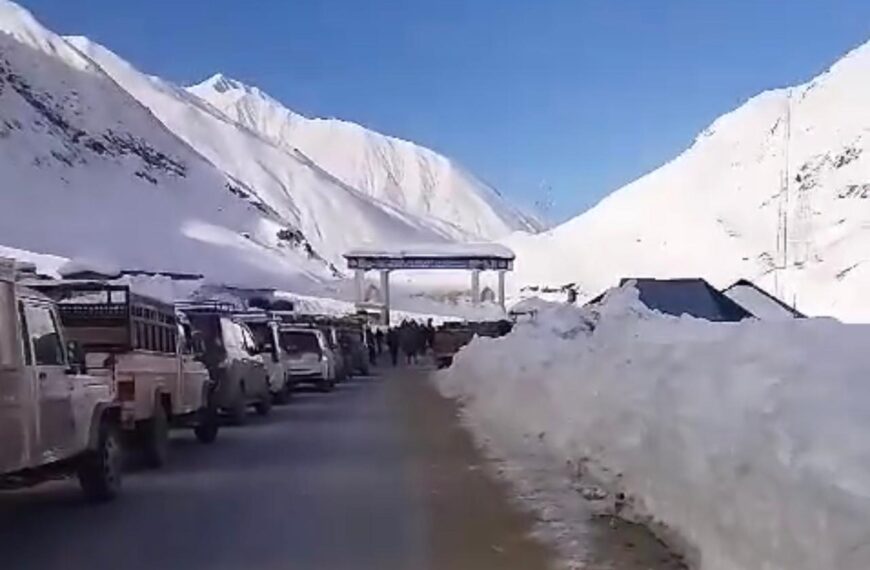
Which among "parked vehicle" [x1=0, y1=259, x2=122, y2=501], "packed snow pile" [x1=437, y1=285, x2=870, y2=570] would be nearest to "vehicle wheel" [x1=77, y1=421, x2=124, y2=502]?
Result: "parked vehicle" [x1=0, y1=259, x2=122, y2=501]

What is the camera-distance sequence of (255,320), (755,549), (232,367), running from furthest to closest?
(255,320)
(232,367)
(755,549)

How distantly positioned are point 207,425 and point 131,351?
4.63m

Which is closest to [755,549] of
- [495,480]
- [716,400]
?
[716,400]

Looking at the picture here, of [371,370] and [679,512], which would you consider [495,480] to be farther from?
[371,370]

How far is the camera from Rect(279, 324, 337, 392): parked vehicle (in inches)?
1341

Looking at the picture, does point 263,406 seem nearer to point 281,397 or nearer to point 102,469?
point 281,397

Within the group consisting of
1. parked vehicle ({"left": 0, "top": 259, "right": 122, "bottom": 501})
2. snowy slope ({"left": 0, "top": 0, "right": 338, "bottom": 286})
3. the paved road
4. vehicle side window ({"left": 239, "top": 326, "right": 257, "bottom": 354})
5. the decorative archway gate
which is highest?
snowy slope ({"left": 0, "top": 0, "right": 338, "bottom": 286})

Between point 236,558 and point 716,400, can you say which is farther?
point 236,558

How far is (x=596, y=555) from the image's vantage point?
10.2 meters

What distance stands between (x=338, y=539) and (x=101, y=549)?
1692mm

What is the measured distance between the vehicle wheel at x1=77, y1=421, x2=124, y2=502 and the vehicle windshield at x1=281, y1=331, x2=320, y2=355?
774 inches

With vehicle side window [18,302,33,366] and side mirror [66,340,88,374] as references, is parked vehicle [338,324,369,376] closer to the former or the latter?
side mirror [66,340,88,374]

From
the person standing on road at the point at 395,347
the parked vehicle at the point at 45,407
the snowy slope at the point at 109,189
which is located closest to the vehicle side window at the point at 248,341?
the parked vehicle at the point at 45,407

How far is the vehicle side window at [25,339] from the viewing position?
11.3 metres
